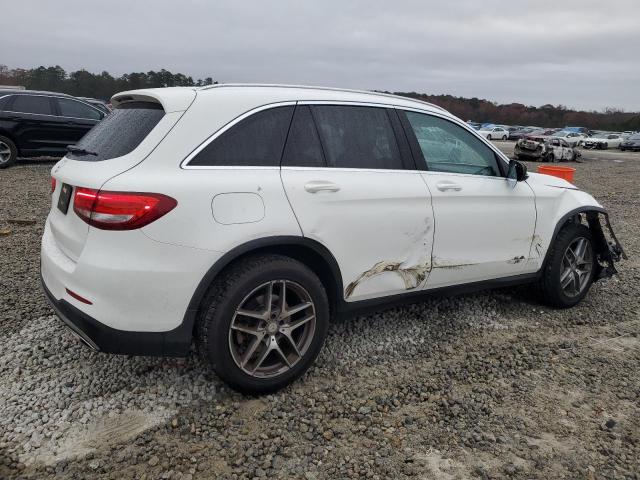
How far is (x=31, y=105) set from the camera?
11.0 metres

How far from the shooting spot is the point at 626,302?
4594mm

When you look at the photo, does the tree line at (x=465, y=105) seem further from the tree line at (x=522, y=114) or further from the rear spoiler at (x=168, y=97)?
the rear spoiler at (x=168, y=97)

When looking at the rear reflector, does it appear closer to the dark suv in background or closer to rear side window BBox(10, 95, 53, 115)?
the dark suv in background

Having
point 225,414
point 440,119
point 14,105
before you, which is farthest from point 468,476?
point 14,105

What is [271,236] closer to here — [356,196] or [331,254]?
[331,254]

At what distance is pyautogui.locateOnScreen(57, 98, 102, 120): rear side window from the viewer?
11430mm

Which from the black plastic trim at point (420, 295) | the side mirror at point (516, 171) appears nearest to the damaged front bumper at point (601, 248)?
the black plastic trim at point (420, 295)

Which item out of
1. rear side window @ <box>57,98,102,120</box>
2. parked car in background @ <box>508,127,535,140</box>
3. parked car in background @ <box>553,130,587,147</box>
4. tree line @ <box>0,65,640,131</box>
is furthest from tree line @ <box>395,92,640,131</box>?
rear side window @ <box>57,98,102,120</box>

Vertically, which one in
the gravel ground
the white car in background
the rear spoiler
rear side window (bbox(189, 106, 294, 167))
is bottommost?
the gravel ground

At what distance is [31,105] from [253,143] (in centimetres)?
1047

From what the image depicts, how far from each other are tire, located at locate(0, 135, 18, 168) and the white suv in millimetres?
9538

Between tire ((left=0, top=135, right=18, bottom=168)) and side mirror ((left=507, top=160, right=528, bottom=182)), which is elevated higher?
side mirror ((left=507, top=160, right=528, bottom=182))

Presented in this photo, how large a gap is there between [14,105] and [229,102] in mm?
10276

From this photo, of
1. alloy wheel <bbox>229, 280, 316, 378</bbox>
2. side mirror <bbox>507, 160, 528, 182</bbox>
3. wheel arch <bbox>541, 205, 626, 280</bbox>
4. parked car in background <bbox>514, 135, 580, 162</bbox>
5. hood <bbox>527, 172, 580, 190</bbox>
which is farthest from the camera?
parked car in background <bbox>514, 135, 580, 162</bbox>
